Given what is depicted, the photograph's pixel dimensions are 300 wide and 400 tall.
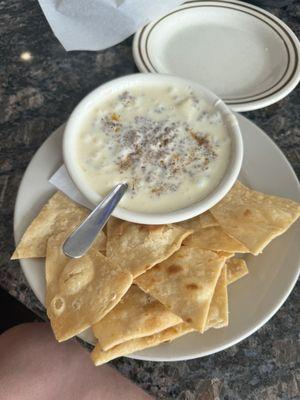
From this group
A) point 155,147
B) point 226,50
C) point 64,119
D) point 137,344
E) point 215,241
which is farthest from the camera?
point 226,50

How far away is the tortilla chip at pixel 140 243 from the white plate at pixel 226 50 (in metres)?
0.45

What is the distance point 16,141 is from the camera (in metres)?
1.17

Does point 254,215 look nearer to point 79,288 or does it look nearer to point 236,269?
point 236,269

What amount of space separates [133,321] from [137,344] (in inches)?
1.4

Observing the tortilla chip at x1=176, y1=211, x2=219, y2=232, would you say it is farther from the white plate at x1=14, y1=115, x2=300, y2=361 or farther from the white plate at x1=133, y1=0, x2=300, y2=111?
the white plate at x1=133, y1=0, x2=300, y2=111

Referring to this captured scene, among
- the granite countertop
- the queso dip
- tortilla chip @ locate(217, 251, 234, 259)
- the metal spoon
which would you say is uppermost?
the queso dip

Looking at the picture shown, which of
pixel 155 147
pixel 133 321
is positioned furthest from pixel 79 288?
pixel 155 147

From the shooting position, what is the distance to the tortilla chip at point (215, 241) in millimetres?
872

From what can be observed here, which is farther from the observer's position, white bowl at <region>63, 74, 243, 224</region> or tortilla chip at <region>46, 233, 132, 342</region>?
white bowl at <region>63, 74, 243, 224</region>

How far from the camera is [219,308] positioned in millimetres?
823

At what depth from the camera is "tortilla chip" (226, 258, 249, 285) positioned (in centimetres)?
88

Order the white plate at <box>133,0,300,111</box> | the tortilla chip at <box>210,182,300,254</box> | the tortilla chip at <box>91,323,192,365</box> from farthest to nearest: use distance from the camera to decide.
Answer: the white plate at <box>133,0,300,111</box> < the tortilla chip at <box>210,182,300,254</box> < the tortilla chip at <box>91,323,192,365</box>

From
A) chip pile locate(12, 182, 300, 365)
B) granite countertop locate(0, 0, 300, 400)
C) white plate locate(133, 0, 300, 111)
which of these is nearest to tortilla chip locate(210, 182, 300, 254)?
chip pile locate(12, 182, 300, 365)

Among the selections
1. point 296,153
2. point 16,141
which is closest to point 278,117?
point 296,153
